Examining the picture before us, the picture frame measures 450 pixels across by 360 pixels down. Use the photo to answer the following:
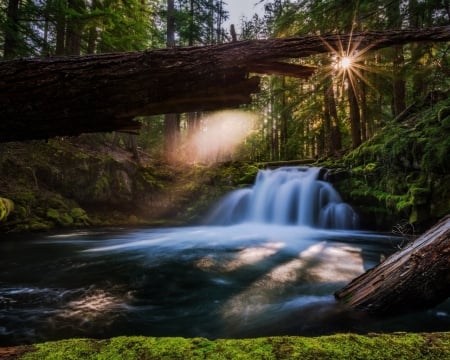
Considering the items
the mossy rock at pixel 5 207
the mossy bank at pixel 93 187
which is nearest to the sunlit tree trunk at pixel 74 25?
the mossy bank at pixel 93 187

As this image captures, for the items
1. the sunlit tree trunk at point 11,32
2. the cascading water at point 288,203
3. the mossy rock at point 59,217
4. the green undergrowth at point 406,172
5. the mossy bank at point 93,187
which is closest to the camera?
the green undergrowth at point 406,172

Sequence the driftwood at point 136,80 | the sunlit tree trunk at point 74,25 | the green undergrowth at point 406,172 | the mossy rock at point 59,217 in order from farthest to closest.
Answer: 1. the mossy rock at point 59,217
2. the sunlit tree trunk at point 74,25
3. the green undergrowth at point 406,172
4. the driftwood at point 136,80

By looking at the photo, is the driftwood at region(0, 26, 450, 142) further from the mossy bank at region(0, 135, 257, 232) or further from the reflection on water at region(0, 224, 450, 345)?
the mossy bank at region(0, 135, 257, 232)

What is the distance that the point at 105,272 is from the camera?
5.54m

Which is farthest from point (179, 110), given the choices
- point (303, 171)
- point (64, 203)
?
point (303, 171)

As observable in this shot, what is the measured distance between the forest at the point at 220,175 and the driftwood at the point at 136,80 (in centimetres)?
2

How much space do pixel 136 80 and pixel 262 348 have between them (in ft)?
7.96

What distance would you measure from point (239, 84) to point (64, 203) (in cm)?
1072

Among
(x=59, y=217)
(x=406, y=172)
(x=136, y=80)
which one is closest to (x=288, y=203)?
(x=406, y=172)

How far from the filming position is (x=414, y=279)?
2.68m

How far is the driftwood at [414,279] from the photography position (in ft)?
8.54

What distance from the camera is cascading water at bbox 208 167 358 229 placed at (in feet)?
40.0

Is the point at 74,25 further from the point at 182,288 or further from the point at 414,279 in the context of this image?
the point at 414,279

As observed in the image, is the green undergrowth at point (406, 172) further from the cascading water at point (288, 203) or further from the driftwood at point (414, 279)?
the driftwood at point (414, 279)
